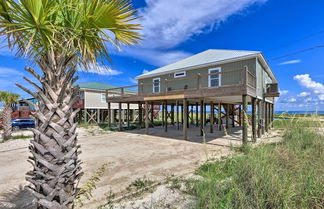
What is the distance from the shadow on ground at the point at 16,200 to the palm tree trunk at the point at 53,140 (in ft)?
6.73

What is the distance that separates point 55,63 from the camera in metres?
1.80

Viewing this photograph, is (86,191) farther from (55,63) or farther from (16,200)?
(16,200)

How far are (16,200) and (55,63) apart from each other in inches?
137

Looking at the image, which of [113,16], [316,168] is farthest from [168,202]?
[113,16]

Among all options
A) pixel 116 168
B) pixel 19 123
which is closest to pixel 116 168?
pixel 116 168

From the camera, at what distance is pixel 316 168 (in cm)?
293

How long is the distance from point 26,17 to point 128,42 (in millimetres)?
1126

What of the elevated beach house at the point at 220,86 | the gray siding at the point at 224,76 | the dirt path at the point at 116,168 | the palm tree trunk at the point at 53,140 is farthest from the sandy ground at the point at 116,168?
the gray siding at the point at 224,76

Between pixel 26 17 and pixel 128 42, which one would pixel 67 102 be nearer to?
pixel 26 17

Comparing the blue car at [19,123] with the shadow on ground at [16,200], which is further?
the blue car at [19,123]

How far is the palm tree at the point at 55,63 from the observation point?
1593 mm

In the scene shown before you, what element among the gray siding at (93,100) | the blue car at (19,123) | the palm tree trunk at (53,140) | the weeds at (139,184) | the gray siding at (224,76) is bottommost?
the weeds at (139,184)

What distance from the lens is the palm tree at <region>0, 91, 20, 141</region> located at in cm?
1027

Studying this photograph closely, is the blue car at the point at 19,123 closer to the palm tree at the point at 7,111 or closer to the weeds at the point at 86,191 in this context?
the palm tree at the point at 7,111
